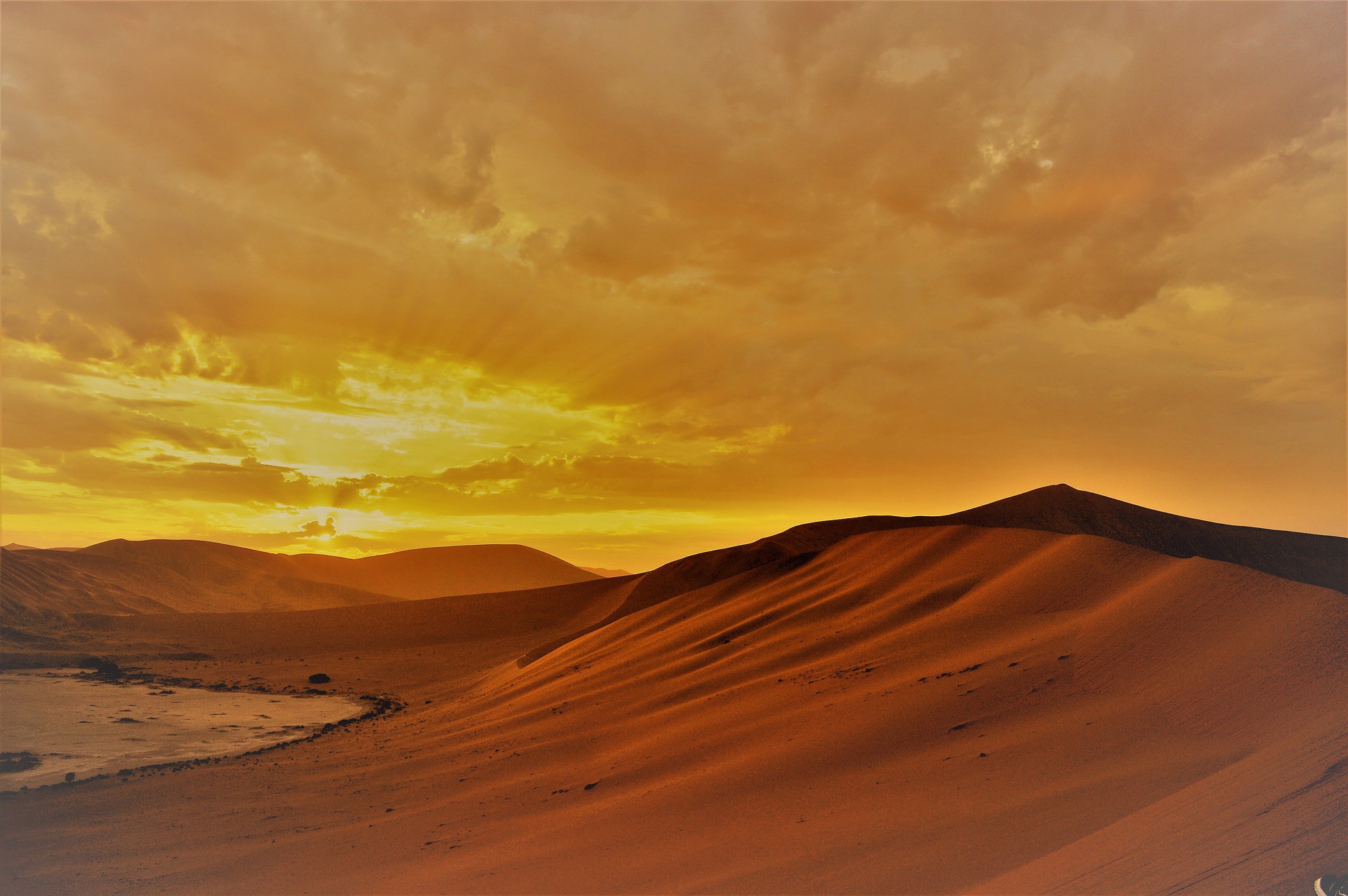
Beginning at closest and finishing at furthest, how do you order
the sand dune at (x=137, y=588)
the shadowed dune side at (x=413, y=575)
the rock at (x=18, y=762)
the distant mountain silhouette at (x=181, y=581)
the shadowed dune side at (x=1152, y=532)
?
the rock at (x=18, y=762) → the shadowed dune side at (x=1152, y=532) → the sand dune at (x=137, y=588) → the distant mountain silhouette at (x=181, y=581) → the shadowed dune side at (x=413, y=575)

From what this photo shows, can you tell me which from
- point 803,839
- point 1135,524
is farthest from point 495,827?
point 1135,524

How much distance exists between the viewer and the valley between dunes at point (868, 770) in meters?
8.08

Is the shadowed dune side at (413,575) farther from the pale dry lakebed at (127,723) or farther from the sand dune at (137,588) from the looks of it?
the pale dry lakebed at (127,723)

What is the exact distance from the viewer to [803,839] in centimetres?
938

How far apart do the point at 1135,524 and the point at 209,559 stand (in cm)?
11497

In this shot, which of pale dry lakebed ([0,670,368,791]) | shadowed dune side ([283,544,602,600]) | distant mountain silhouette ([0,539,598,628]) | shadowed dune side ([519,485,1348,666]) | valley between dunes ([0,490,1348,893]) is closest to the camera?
valley between dunes ([0,490,1348,893])

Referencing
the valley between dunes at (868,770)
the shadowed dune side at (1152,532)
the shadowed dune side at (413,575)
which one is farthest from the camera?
the shadowed dune side at (413,575)

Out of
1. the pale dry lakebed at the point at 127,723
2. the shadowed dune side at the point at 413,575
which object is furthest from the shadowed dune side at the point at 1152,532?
the shadowed dune side at the point at 413,575

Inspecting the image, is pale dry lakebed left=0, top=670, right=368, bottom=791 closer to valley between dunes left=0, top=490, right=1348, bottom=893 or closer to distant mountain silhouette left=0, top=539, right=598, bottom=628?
valley between dunes left=0, top=490, right=1348, bottom=893

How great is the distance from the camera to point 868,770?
36.0ft

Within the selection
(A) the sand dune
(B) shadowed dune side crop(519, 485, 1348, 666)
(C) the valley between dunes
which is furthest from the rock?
(A) the sand dune

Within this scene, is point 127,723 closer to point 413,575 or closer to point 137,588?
point 137,588

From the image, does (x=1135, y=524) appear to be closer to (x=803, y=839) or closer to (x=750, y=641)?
(x=750, y=641)

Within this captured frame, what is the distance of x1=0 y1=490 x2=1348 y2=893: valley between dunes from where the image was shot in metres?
8.08
